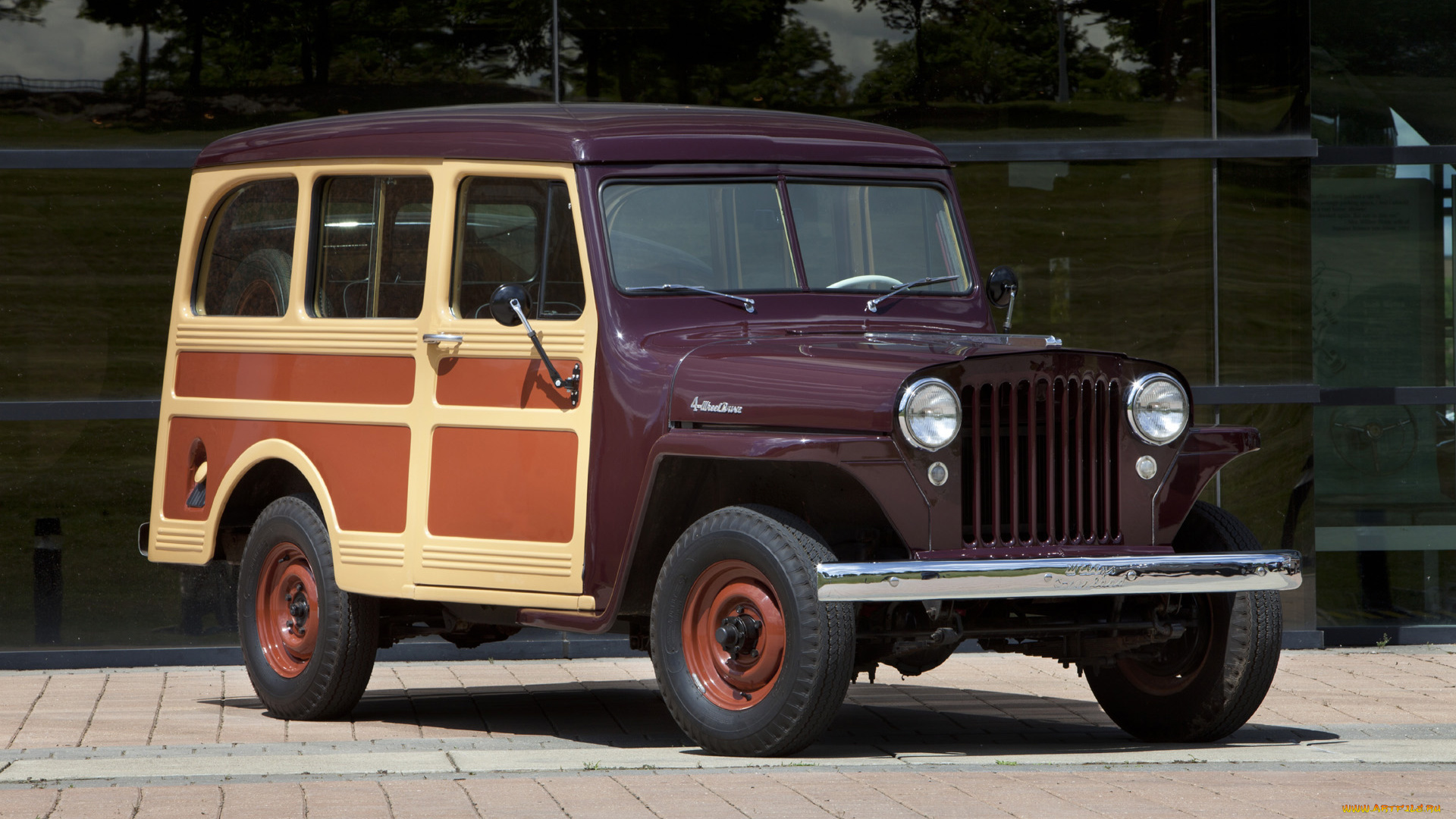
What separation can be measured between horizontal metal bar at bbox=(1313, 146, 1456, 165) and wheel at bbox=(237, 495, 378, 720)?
6180mm

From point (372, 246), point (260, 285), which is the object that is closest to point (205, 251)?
point (260, 285)

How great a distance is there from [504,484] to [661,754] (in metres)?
1.23

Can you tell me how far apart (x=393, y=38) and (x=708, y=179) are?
13.3ft

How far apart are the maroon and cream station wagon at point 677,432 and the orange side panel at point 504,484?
15 millimetres

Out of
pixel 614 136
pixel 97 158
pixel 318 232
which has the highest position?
pixel 97 158

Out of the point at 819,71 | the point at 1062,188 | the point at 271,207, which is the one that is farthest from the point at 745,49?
the point at 271,207

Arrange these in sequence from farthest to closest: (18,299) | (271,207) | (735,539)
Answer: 1. (18,299)
2. (271,207)
3. (735,539)

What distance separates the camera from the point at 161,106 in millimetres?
10773

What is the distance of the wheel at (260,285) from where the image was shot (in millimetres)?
8539

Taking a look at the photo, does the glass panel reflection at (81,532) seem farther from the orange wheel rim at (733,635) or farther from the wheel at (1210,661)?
the wheel at (1210,661)

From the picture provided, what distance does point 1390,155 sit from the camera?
11156 mm

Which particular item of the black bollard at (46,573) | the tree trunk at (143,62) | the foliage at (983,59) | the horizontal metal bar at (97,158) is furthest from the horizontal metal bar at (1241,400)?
the foliage at (983,59)

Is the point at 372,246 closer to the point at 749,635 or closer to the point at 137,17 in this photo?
the point at 749,635

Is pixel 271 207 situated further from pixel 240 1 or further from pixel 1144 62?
pixel 1144 62
